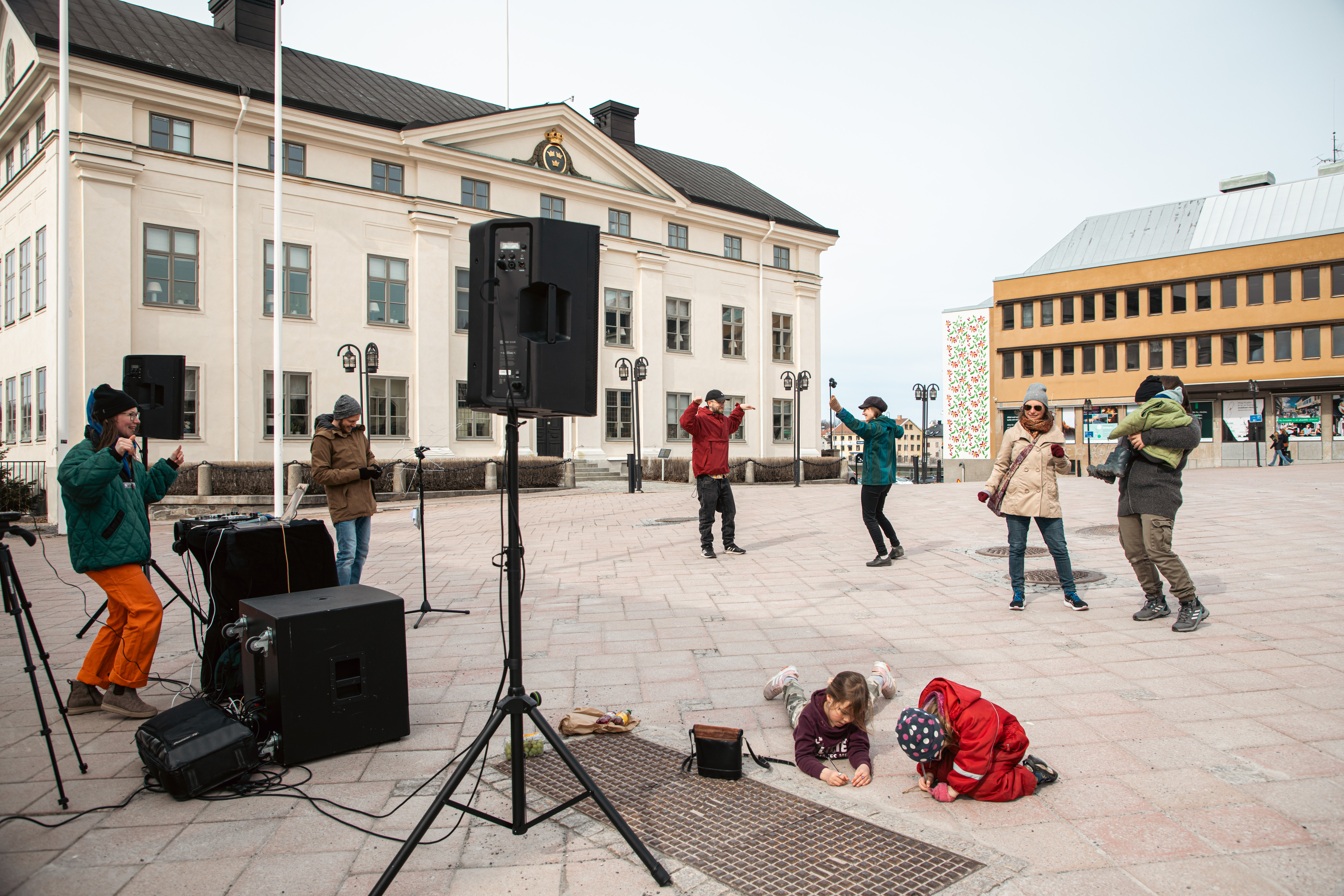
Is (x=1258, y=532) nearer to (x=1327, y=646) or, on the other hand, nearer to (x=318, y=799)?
(x=1327, y=646)

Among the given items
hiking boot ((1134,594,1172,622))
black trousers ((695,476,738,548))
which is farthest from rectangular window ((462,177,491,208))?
hiking boot ((1134,594,1172,622))

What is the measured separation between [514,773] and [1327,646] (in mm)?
5605

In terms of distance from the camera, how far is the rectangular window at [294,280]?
22.5m

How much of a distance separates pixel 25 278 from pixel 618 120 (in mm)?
22258

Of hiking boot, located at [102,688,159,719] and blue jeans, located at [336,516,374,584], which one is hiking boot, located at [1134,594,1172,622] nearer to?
blue jeans, located at [336,516,374,584]

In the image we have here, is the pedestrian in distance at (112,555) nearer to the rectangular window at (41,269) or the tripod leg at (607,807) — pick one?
the tripod leg at (607,807)

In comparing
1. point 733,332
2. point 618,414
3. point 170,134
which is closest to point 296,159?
point 170,134

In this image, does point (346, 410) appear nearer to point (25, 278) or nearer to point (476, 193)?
point (25, 278)

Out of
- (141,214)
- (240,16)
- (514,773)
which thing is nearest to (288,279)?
(141,214)

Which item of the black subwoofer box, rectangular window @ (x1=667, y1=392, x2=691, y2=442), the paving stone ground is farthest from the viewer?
rectangular window @ (x1=667, y1=392, x2=691, y2=442)

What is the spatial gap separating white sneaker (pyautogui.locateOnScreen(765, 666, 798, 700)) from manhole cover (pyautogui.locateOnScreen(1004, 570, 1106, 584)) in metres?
4.09

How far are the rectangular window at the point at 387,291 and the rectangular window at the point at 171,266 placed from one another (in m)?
4.75

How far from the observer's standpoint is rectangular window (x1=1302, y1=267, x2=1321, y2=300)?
130 feet

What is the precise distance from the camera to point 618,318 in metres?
30.5
